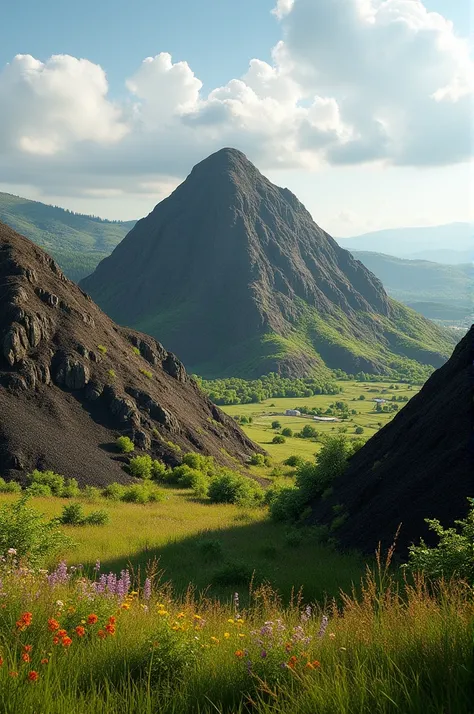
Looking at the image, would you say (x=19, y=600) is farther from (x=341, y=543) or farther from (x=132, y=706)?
(x=341, y=543)

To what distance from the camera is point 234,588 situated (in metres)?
15.9

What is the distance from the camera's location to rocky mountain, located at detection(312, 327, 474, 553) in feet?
61.6

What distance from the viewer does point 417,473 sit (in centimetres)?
2134

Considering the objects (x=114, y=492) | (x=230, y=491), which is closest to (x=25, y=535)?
(x=114, y=492)

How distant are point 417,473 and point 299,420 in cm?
12635

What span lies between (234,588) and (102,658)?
10681 mm

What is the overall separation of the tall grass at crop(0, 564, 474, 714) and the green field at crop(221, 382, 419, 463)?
6551 centimetres

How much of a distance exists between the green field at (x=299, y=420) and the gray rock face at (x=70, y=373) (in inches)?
1216

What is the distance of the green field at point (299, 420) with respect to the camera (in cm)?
9169

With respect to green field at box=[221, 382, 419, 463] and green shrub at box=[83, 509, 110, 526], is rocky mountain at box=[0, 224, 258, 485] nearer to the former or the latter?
green shrub at box=[83, 509, 110, 526]

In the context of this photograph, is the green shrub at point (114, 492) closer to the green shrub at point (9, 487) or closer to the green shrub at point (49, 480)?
the green shrub at point (49, 480)

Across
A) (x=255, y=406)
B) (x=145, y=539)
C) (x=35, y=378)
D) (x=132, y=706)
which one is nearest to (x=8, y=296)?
(x=35, y=378)

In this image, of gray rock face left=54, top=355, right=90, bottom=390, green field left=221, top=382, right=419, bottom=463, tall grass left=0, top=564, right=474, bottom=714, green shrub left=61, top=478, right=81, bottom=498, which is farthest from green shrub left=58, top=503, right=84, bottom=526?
green field left=221, top=382, right=419, bottom=463

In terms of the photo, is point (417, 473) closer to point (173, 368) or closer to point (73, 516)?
point (73, 516)
